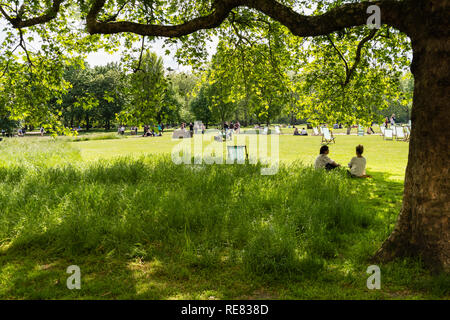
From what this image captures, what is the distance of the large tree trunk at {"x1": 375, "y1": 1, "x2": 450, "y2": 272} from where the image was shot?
3.78 meters

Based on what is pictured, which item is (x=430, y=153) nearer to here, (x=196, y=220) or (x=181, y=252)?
(x=181, y=252)

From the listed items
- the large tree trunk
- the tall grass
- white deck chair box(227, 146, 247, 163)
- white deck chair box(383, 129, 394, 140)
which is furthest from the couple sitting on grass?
white deck chair box(383, 129, 394, 140)

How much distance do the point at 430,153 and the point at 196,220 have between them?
3983 mm

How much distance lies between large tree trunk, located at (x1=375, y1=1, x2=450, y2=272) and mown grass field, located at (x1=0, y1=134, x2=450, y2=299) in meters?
0.31

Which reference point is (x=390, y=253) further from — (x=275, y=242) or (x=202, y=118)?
(x=202, y=118)

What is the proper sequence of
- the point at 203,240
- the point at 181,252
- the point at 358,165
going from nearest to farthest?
1. the point at 181,252
2. the point at 203,240
3. the point at 358,165

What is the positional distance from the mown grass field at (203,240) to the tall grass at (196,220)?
0.02 metres

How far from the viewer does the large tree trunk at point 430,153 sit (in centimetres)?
378

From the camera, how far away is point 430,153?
3881 millimetres

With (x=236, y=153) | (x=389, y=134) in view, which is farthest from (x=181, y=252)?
(x=389, y=134)

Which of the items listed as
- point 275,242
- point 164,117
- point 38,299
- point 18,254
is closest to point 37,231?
point 18,254

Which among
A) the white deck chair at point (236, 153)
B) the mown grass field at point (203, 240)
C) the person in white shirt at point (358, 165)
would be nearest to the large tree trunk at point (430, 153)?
the mown grass field at point (203, 240)

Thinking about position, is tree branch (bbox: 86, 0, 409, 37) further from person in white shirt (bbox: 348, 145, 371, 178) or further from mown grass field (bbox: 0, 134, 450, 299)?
person in white shirt (bbox: 348, 145, 371, 178)
